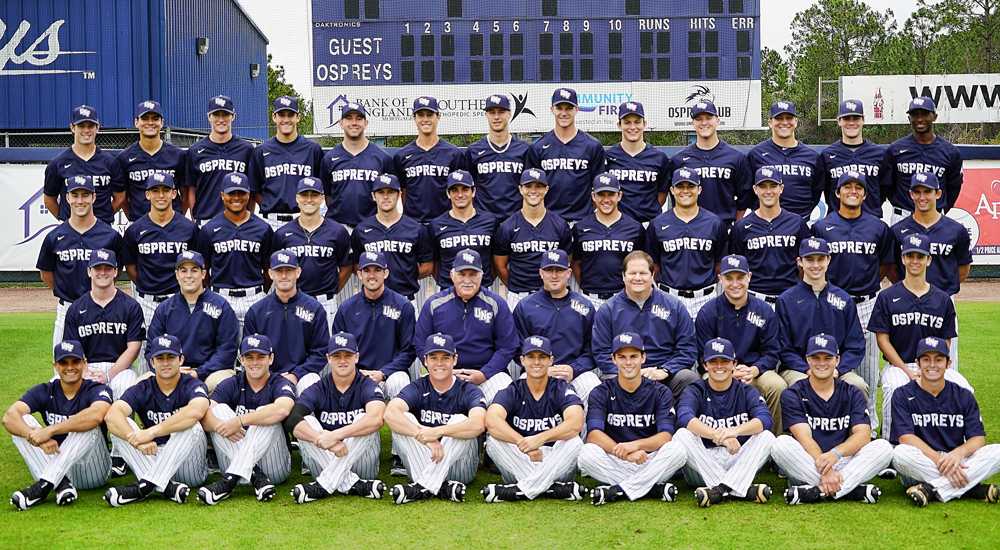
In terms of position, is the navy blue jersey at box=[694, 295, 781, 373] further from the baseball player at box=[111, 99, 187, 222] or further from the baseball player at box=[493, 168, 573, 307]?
the baseball player at box=[111, 99, 187, 222]

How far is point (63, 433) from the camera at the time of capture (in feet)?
22.1

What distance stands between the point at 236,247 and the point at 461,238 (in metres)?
1.66

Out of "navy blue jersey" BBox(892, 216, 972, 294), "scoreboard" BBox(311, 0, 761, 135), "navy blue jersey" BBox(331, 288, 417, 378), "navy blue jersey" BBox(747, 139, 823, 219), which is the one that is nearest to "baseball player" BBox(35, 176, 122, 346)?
"navy blue jersey" BBox(331, 288, 417, 378)

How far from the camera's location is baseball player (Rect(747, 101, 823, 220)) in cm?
848

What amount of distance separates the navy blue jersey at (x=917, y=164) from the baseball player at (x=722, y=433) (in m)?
2.65

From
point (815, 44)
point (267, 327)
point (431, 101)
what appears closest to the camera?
point (267, 327)

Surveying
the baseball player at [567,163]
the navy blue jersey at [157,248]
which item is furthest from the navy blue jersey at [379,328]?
the baseball player at [567,163]

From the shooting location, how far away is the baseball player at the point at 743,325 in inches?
291

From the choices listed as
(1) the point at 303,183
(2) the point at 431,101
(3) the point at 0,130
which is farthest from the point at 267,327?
(3) the point at 0,130

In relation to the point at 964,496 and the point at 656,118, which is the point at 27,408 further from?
the point at 656,118

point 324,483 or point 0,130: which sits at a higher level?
point 0,130

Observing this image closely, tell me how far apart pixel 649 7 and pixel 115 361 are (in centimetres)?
1654

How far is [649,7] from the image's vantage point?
2206 cm

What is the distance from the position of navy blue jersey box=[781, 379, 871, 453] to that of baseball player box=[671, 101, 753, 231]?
2.06 meters
